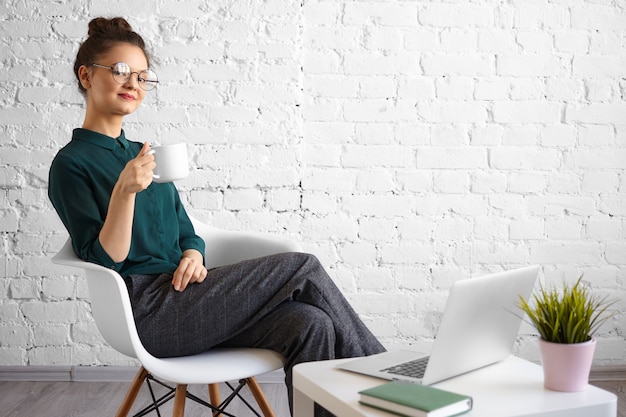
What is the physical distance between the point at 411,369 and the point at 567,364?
0.28 meters

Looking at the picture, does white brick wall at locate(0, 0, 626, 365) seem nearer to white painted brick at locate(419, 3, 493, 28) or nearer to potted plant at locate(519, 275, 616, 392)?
white painted brick at locate(419, 3, 493, 28)

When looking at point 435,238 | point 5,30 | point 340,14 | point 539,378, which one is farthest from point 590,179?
point 5,30

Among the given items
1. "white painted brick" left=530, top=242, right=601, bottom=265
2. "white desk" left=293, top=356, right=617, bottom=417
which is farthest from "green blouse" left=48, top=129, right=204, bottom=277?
"white painted brick" left=530, top=242, right=601, bottom=265

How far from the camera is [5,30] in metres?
2.85

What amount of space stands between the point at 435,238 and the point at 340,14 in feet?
2.89

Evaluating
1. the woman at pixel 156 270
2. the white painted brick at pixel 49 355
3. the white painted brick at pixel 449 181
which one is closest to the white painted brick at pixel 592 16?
the white painted brick at pixel 449 181

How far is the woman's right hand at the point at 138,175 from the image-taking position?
5.55 feet

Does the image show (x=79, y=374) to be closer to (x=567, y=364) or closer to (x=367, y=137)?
(x=367, y=137)

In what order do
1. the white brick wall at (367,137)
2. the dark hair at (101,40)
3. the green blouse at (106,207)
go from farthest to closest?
1. the white brick wall at (367,137)
2. the dark hair at (101,40)
3. the green blouse at (106,207)

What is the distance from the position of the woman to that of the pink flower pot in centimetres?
52

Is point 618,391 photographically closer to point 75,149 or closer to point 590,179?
point 590,179

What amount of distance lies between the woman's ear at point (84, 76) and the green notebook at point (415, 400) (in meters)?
1.14

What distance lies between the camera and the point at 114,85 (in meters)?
1.94

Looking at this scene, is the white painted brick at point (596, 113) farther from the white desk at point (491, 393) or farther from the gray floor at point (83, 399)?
the white desk at point (491, 393)
